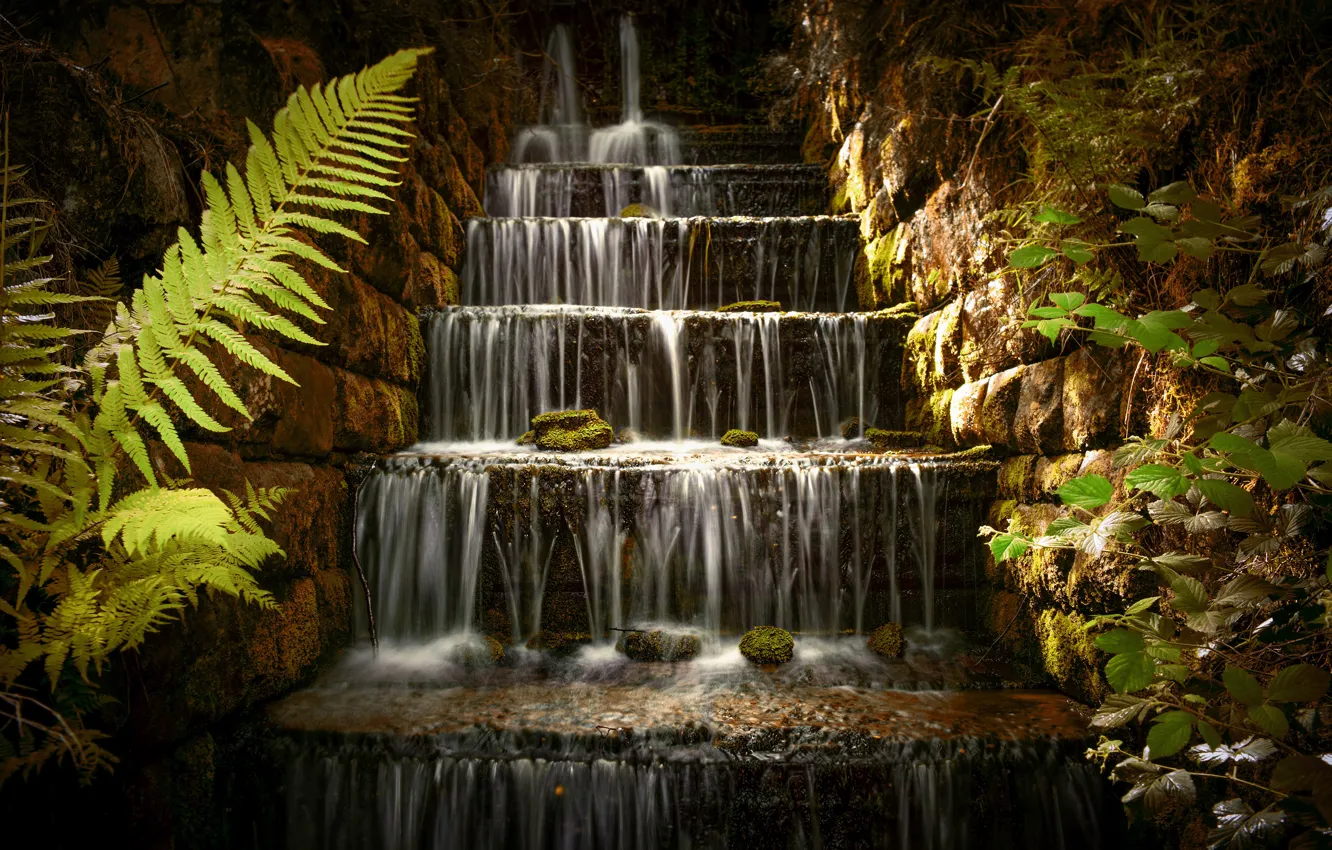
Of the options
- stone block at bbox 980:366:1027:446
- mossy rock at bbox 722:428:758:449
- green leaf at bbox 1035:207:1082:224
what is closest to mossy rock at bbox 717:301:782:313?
mossy rock at bbox 722:428:758:449

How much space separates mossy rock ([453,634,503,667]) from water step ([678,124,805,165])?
7.10 meters

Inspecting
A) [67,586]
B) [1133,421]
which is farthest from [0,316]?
[1133,421]

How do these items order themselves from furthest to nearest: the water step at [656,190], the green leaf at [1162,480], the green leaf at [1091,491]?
the water step at [656,190], the green leaf at [1091,491], the green leaf at [1162,480]

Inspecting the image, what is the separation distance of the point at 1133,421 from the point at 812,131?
20.6ft

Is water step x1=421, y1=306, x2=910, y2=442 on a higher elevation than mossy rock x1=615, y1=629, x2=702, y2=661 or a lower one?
higher

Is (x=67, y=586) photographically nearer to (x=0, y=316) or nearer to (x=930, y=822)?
(x=0, y=316)

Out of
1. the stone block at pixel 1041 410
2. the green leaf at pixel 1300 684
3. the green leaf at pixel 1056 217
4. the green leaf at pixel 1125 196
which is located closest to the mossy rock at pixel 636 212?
the stone block at pixel 1041 410

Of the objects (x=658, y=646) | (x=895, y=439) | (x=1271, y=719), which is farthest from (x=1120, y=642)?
(x=895, y=439)

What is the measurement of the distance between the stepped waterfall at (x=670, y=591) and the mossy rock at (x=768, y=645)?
0.08 metres

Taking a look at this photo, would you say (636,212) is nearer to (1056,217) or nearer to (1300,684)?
(1056,217)

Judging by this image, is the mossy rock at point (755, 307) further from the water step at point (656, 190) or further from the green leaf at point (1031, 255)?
the green leaf at point (1031, 255)

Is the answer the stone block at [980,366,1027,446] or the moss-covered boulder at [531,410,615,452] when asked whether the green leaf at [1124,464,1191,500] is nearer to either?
the stone block at [980,366,1027,446]

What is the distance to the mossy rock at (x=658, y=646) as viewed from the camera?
3.64m

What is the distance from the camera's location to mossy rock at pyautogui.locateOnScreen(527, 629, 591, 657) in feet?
12.2
